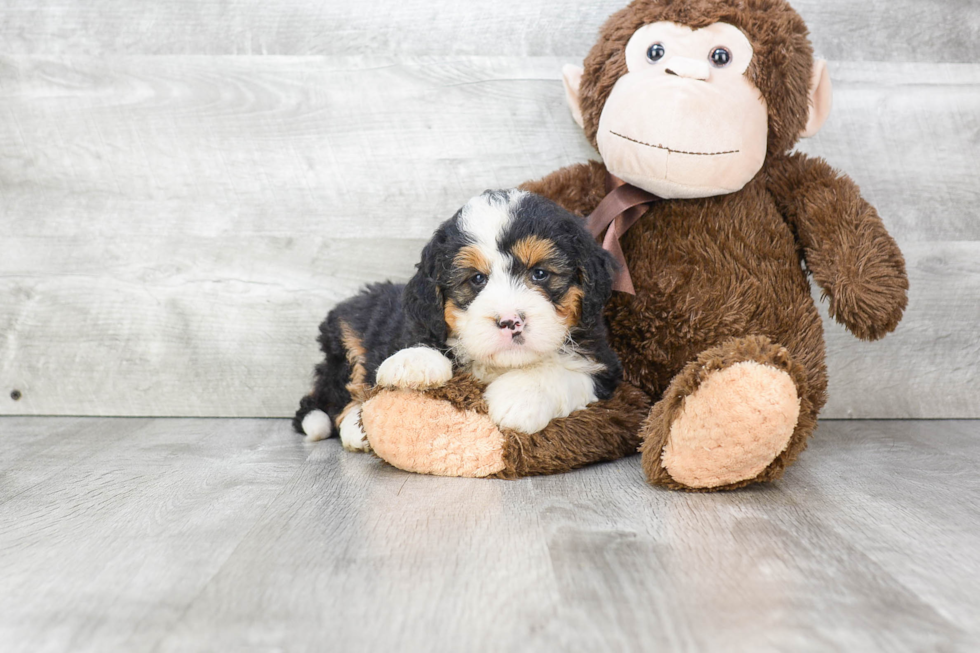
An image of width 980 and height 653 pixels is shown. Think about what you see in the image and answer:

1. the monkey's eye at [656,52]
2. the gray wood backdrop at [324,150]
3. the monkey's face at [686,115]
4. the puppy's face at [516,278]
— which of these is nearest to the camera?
the puppy's face at [516,278]

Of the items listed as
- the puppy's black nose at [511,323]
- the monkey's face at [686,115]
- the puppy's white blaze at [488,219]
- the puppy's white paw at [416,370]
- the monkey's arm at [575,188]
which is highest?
the monkey's face at [686,115]

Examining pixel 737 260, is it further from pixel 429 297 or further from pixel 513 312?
pixel 429 297

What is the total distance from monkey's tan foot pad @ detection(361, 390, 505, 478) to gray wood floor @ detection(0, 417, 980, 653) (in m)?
0.05

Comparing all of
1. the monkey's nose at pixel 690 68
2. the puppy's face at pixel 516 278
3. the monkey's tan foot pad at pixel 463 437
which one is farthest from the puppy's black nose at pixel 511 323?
the monkey's nose at pixel 690 68

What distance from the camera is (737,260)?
2.07 m

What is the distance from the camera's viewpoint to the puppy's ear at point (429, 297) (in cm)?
184

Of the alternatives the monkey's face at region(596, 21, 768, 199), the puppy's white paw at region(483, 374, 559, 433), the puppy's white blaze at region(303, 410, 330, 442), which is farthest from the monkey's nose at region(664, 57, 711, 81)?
the puppy's white blaze at region(303, 410, 330, 442)

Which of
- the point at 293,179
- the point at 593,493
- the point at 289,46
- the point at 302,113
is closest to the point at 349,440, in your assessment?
the point at 593,493

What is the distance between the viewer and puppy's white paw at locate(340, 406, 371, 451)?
84.1 inches

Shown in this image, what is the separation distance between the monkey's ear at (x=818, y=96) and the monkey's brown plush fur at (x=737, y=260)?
0.10ft

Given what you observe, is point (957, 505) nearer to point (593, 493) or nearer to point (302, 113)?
point (593, 493)

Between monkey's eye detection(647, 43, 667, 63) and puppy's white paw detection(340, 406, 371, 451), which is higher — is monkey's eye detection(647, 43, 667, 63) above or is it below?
above

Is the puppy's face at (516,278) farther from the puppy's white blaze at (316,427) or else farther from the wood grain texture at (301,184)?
the wood grain texture at (301,184)

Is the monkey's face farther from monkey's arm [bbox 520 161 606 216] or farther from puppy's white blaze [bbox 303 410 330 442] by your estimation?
puppy's white blaze [bbox 303 410 330 442]
